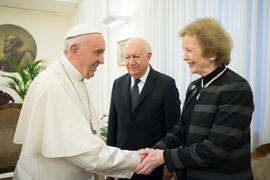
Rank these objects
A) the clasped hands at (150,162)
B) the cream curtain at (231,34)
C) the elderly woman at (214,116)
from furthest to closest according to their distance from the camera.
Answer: the cream curtain at (231,34)
the clasped hands at (150,162)
the elderly woman at (214,116)

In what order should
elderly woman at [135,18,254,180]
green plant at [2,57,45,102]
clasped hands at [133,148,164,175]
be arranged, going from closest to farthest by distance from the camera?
elderly woman at [135,18,254,180]
clasped hands at [133,148,164,175]
green plant at [2,57,45,102]

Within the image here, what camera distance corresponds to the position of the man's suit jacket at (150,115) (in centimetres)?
206

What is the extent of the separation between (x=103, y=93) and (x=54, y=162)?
12.3 feet

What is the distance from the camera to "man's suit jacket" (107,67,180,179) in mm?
2064

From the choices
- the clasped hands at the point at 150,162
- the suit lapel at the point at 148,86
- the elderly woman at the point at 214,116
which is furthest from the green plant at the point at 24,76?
the elderly woman at the point at 214,116

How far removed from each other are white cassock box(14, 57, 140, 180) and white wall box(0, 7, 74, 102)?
5.56 m

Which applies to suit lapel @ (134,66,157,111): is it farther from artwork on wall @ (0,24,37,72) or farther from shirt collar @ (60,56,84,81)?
artwork on wall @ (0,24,37,72)

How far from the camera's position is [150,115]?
2.06 m

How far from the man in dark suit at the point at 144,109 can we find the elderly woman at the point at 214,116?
62cm

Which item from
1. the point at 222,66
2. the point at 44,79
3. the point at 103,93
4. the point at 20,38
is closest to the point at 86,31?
the point at 44,79

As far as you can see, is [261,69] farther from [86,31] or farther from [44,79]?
[44,79]

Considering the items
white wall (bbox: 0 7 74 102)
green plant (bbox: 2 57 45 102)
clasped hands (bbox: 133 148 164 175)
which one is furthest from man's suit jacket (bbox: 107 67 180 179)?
white wall (bbox: 0 7 74 102)

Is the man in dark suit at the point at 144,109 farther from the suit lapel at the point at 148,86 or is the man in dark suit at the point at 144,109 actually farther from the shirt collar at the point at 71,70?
the shirt collar at the point at 71,70

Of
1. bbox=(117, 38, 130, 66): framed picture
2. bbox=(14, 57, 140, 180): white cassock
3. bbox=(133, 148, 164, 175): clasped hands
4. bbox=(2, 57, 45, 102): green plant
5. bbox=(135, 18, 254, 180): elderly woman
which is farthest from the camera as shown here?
bbox=(2, 57, 45, 102): green plant
